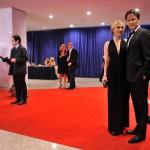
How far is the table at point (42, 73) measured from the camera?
423 inches

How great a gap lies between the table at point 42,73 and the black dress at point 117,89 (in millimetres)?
7849

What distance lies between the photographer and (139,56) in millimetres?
2629

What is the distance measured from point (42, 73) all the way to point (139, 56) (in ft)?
28.5

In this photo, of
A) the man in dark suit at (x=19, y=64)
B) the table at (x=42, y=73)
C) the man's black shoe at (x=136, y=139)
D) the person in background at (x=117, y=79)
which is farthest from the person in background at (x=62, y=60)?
the man's black shoe at (x=136, y=139)

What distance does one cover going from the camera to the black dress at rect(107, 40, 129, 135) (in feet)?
9.44

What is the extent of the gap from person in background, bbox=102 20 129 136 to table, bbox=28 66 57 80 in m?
7.84

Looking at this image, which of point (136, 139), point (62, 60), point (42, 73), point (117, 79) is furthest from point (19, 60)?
point (42, 73)

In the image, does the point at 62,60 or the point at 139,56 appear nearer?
the point at 139,56

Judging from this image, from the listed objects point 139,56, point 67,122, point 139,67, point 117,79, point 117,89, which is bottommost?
point 67,122

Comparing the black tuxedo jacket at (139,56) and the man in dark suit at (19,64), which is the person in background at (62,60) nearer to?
the man in dark suit at (19,64)

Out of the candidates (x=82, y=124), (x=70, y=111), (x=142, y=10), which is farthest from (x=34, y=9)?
(x=82, y=124)

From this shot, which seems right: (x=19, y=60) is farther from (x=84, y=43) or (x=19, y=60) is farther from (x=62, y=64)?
(x=84, y=43)

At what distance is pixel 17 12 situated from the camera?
7773 millimetres

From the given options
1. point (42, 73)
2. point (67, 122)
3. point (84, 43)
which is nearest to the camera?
point (67, 122)
